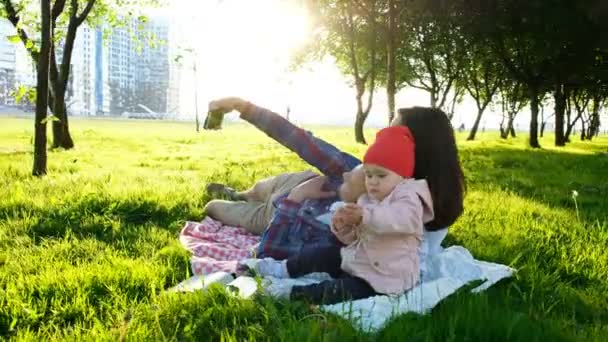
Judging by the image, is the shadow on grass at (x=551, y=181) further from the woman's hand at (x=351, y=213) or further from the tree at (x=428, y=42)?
the tree at (x=428, y=42)

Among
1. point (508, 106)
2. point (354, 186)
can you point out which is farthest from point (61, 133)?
point (508, 106)

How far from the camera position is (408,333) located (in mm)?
3051

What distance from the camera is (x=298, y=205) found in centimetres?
543

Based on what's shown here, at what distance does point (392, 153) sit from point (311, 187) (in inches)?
76.6

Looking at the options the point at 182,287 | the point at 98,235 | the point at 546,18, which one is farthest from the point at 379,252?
the point at 546,18

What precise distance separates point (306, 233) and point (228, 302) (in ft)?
5.47

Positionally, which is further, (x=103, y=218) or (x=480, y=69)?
(x=480, y=69)

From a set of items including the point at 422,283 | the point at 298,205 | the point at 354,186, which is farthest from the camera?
the point at 298,205

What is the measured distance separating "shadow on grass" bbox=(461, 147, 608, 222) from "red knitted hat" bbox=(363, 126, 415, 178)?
15.3 ft

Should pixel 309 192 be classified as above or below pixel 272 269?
above

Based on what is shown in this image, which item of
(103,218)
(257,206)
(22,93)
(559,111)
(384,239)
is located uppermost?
(559,111)

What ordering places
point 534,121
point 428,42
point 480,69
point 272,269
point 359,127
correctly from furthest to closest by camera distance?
point 480,69, point 428,42, point 359,127, point 534,121, point 272,269

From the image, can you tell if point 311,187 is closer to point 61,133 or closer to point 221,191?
point 221,191

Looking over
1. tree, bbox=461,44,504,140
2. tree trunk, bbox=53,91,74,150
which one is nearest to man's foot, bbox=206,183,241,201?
tree trunk, bbox=53,91,74,150
